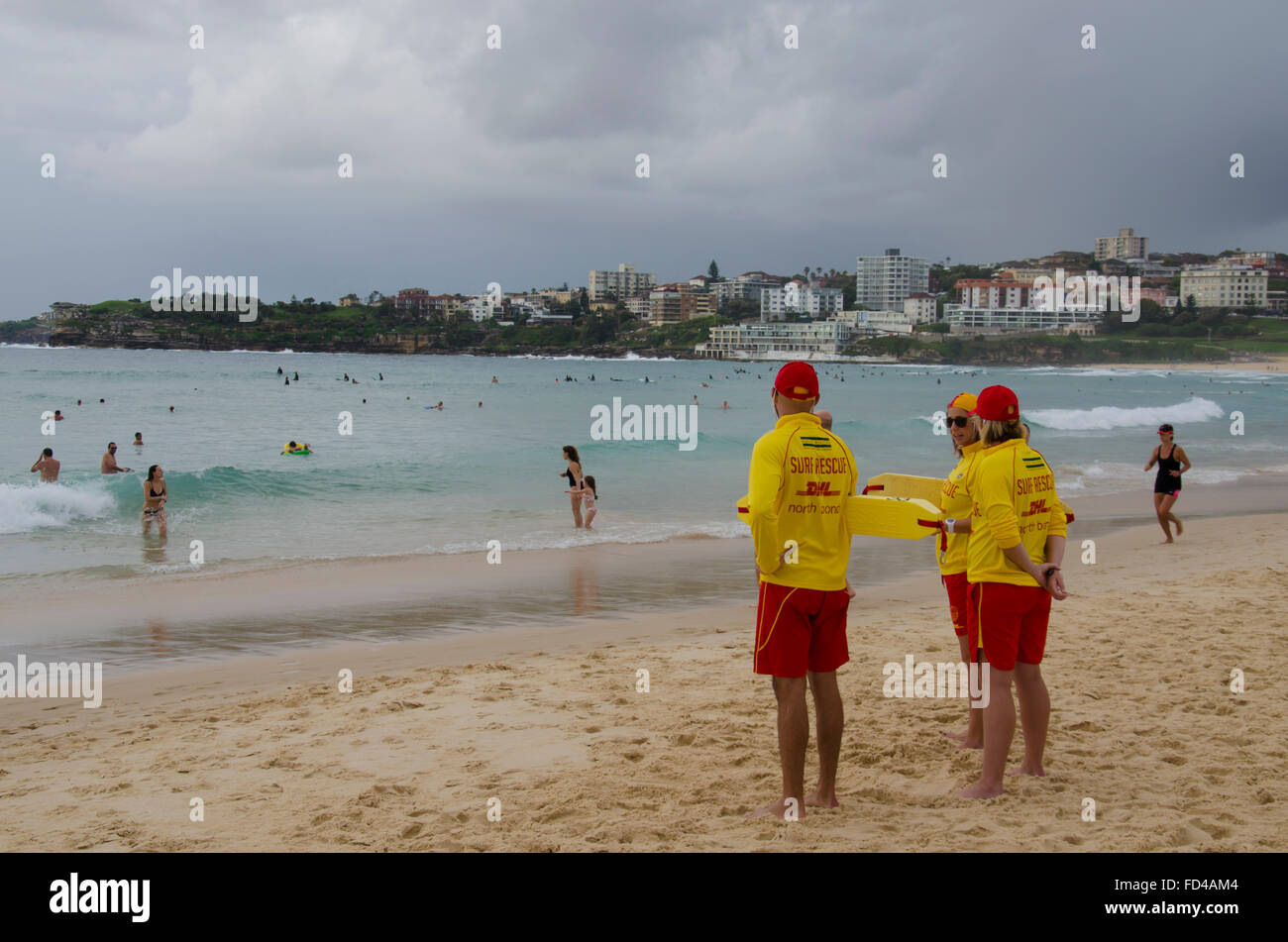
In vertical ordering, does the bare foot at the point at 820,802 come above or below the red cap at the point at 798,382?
below

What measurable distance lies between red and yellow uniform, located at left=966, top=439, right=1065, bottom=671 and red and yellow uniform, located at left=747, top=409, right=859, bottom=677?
0.78m

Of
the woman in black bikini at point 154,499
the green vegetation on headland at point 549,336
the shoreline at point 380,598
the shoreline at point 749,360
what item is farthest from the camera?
the green vegetation on headland at point 549,336

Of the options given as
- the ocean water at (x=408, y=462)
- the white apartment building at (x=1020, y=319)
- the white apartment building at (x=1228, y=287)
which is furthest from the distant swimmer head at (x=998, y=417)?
the white apartment building at (x=1228, y=287)

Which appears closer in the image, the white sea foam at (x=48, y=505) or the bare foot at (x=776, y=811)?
the bare foot at (x=776, y=811)

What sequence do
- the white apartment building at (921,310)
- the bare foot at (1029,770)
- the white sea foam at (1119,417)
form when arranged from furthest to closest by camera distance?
1. the white apartment building at (921,310)
2. the white sea foam at (1119,417)
3. the bare foot at (1029,770)

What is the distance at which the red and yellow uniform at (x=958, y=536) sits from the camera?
4702mm

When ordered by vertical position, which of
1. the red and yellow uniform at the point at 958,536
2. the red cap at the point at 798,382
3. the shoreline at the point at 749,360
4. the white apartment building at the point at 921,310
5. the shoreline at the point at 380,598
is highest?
the white apartment building at the point at 921,310

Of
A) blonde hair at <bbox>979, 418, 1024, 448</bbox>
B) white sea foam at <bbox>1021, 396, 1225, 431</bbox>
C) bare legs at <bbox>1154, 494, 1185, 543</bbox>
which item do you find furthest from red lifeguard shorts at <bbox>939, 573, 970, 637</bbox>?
white sea foam at <bbox>1021, 396, 1225, 431</bbox>

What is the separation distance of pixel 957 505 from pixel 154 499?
44.3 ft

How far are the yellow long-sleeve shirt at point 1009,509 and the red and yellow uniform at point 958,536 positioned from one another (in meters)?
0.17

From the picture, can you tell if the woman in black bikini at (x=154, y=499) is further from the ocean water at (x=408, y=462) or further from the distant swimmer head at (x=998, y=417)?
the distant swimmer head at (x=998, y=417)

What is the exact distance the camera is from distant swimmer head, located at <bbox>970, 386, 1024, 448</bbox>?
14.0ft

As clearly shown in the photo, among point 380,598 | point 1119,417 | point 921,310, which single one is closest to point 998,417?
point 380,598

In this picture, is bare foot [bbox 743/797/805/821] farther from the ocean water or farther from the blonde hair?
the ocean water
